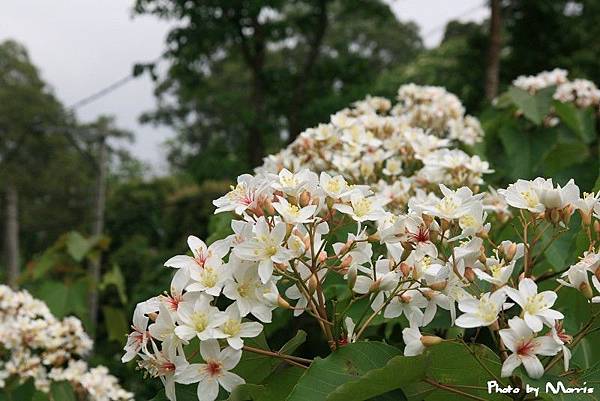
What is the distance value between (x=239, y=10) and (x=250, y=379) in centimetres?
831

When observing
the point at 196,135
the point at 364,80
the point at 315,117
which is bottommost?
the point at 315,117

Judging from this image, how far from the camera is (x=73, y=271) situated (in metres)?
3.27

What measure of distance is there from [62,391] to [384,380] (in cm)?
156

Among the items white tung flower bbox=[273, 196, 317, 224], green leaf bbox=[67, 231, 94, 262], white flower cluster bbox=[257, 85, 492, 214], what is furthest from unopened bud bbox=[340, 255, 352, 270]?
green leaf bbox=[67, 231, 94, 262]

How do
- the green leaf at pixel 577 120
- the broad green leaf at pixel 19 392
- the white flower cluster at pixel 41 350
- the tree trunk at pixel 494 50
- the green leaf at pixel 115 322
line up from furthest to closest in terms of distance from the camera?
the tree trunk at pixel 494 50 → the green leaf at pixel 115 322 → the green leaf at pixel 577 120 → the white flower cluster at pixel 41 350 → the broad green leaf at pixel 19 392

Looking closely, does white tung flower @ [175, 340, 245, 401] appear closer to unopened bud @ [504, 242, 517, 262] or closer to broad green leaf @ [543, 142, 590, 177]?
unopened bud @ [504, 242, 517, 262]

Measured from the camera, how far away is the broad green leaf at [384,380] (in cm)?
79

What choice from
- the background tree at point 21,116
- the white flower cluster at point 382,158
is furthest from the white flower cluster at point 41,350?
the background tree at point 21,116

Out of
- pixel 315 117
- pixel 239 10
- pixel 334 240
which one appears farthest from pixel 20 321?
pixel 239 10

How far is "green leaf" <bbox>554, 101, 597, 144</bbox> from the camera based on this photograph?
2359 mm

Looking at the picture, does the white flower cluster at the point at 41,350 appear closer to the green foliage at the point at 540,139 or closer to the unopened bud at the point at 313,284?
the unopened bud at the point at 313,284

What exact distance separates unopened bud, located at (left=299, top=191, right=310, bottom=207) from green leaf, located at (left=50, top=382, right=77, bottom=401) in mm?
1365

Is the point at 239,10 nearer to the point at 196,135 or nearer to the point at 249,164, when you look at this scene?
the point at 249,164

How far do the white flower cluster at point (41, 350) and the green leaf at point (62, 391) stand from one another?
19mm
